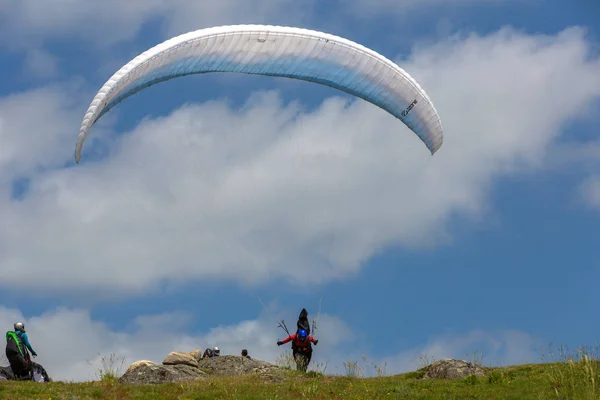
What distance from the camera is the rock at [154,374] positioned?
21.6 metres

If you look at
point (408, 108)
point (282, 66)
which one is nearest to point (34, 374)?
point (282, 66)

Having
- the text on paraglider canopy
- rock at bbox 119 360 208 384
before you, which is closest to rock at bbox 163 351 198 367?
rock at bbox 119 360 208 384

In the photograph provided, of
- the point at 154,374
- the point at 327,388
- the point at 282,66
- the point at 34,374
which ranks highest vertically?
the point at 282,66

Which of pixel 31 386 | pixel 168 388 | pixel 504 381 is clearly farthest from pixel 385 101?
pixel 31 386

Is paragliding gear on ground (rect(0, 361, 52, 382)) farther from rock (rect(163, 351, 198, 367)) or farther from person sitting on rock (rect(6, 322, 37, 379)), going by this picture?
rock (rect(163, 351, 198, 367))

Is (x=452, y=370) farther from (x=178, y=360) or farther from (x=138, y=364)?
(x=138, y=364)

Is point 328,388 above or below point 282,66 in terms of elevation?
below

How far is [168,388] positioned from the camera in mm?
19188

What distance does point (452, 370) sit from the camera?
2380cm

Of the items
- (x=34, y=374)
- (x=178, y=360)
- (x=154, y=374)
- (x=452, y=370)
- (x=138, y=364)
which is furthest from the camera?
(x=178, y=360)

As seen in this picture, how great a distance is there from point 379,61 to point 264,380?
11.5 meters

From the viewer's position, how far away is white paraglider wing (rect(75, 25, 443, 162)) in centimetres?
2100

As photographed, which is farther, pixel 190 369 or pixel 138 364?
pixel 190 369

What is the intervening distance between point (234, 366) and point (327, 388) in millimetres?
5639
